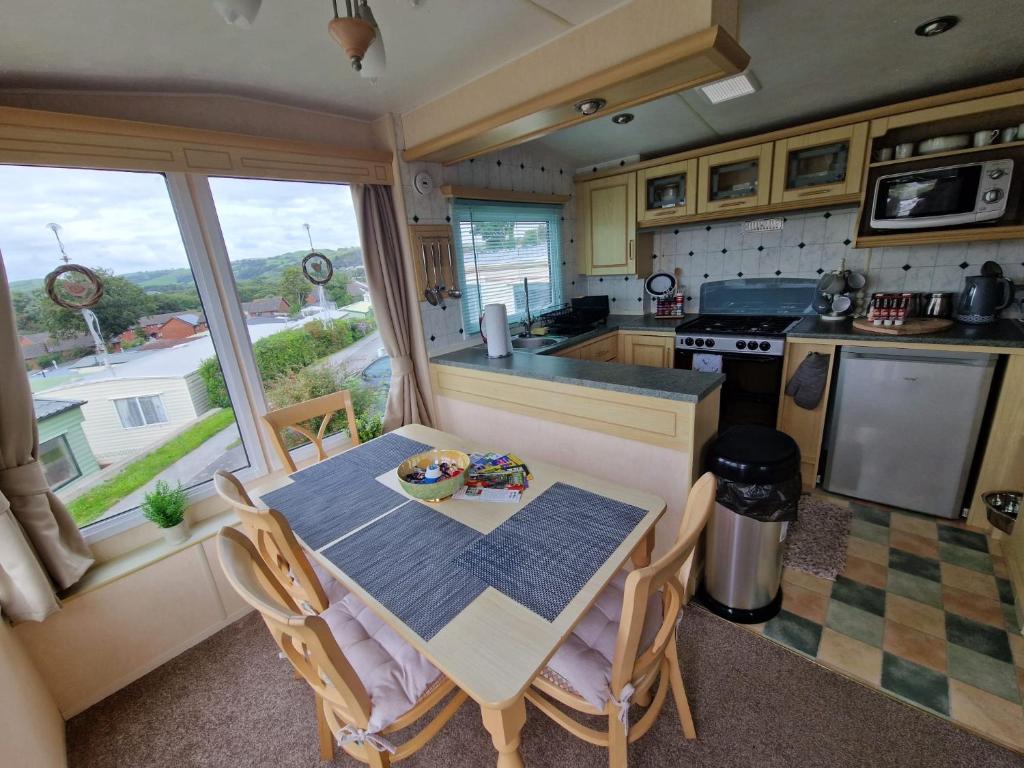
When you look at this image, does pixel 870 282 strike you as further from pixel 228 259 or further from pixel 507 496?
pixel 228 259

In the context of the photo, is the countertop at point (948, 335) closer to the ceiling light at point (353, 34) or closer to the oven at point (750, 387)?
the oven at point (750, 387)

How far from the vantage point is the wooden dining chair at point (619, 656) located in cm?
89

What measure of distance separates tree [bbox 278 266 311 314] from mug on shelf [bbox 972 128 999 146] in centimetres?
345

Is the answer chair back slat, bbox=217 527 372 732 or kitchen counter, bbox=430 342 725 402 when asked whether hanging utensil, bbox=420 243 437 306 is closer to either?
kitchen counter, bbox=430 342 725 402

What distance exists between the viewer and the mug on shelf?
2.00 meters

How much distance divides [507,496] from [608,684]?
59 centimetres

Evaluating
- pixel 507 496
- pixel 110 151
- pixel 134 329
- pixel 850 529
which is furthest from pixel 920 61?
pixel 134 329

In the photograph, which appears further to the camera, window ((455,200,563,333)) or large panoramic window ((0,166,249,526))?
window ((455,200,563,333))

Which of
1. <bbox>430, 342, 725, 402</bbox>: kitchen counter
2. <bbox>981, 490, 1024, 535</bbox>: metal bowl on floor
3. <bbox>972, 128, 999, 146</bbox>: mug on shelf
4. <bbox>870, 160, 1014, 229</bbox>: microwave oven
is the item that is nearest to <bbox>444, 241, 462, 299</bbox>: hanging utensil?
<bbox>430, 342, 725, 402</bbox>: kitchen counter

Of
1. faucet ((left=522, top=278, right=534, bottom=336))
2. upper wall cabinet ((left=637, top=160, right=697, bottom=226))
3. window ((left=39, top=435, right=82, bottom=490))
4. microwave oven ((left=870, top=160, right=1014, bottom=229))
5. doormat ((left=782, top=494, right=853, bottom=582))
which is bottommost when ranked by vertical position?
doormat ((left=782, top=494, right=853, bottom=582))

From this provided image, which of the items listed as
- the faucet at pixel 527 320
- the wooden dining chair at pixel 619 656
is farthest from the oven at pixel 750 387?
the wooden dining chair at pixel 619 656

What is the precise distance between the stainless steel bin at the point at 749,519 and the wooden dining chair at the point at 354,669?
116cm

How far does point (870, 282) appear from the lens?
2662 millimetres

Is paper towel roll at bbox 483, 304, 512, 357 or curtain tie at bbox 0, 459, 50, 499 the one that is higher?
paper towel roll at bbox 483, 304, 512, 357
